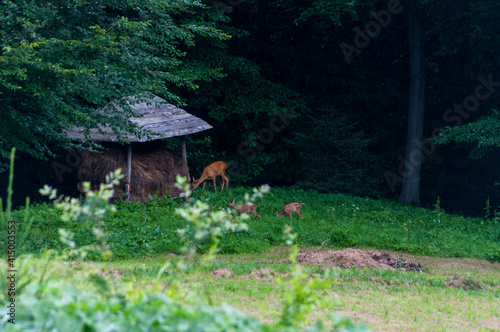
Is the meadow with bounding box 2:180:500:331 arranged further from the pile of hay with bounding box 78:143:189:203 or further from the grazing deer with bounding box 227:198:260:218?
the pile of hay with bounding box 78:143:189:203

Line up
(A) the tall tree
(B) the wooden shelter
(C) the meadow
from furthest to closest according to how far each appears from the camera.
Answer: (B) the wooden shelter, (A) the tall tree, (C) the meadow

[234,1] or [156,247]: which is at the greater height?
[234,1]

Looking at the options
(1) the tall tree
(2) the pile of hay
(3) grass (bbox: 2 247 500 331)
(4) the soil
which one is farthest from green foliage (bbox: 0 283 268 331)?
(2) the pile of hay

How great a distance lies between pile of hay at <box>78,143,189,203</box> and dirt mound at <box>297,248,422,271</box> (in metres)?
6.29

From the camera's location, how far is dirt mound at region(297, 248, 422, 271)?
30.8 ft

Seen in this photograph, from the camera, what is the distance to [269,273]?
6.72 m

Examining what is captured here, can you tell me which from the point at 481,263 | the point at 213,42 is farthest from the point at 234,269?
the point at 213,42

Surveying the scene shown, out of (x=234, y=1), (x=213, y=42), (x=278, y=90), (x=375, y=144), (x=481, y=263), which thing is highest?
(x=234, y=1)

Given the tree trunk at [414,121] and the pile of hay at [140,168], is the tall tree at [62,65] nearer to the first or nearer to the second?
the pile of hay at [140,168]

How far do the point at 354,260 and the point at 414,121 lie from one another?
1199 cm

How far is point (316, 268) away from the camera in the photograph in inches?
343

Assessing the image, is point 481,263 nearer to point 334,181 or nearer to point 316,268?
point 316,268

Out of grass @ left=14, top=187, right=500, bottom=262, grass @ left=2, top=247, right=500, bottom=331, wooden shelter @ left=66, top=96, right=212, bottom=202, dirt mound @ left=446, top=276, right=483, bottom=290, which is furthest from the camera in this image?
wooden shelter @ left=66, top=96, right=212, bottom=202

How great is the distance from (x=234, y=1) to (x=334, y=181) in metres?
7.66
